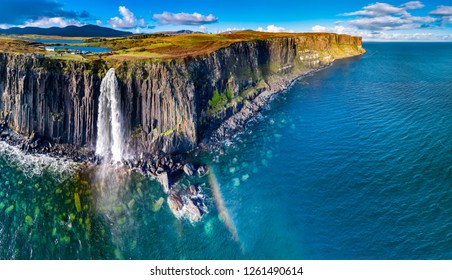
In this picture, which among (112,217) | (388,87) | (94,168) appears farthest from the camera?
(388,87)

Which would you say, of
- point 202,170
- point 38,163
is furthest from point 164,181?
point 38,163

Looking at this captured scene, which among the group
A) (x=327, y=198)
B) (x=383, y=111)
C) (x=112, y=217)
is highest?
(x=383, y=111)

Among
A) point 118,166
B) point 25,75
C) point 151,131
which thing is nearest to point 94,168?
point 118,166

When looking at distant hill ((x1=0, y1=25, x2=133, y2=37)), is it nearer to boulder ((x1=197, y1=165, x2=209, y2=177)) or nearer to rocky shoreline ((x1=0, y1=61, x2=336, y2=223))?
rocky shoreline ((x1=0, y1=61, x2=336, y2=223))

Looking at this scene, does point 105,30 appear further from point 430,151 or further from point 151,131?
point 430,151

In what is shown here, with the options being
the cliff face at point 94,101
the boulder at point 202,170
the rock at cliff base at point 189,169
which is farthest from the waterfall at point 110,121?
the boulder at point 202,170

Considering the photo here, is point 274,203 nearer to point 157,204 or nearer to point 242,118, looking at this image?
point 157,204
